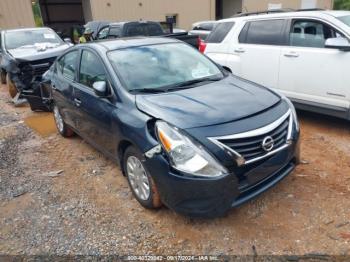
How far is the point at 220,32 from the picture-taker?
6.05 meters

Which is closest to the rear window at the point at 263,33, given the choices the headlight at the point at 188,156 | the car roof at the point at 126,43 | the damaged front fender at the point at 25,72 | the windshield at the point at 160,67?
the windshield at the point at 160,67

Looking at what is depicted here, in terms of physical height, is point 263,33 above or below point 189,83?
above

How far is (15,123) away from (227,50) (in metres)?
4.49

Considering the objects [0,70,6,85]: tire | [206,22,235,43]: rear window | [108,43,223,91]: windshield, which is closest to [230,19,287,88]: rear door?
[206,22,235,43]: rear window

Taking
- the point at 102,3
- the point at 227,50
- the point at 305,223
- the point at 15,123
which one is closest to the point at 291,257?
the point at 305,223

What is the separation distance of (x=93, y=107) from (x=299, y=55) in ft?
10.3

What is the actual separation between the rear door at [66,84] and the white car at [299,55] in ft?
9.19

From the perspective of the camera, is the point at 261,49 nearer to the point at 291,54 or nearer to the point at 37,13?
the point at 291,54

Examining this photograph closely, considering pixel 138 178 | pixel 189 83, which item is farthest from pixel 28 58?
pixel 138 178

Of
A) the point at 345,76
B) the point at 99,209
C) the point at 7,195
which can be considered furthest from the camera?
the point at 345,76

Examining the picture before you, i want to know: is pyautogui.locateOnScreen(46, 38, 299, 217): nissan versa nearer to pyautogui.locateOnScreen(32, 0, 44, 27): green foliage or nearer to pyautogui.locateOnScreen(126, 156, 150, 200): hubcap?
pyautogui.locateOnScreen(126, 156, 150, 200): hubcap

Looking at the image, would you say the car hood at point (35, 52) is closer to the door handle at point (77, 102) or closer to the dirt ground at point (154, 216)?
the dirt ground at point (154, 216)

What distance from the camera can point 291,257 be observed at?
8.13 ft

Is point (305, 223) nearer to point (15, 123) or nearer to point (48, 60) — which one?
point (15, 123)
